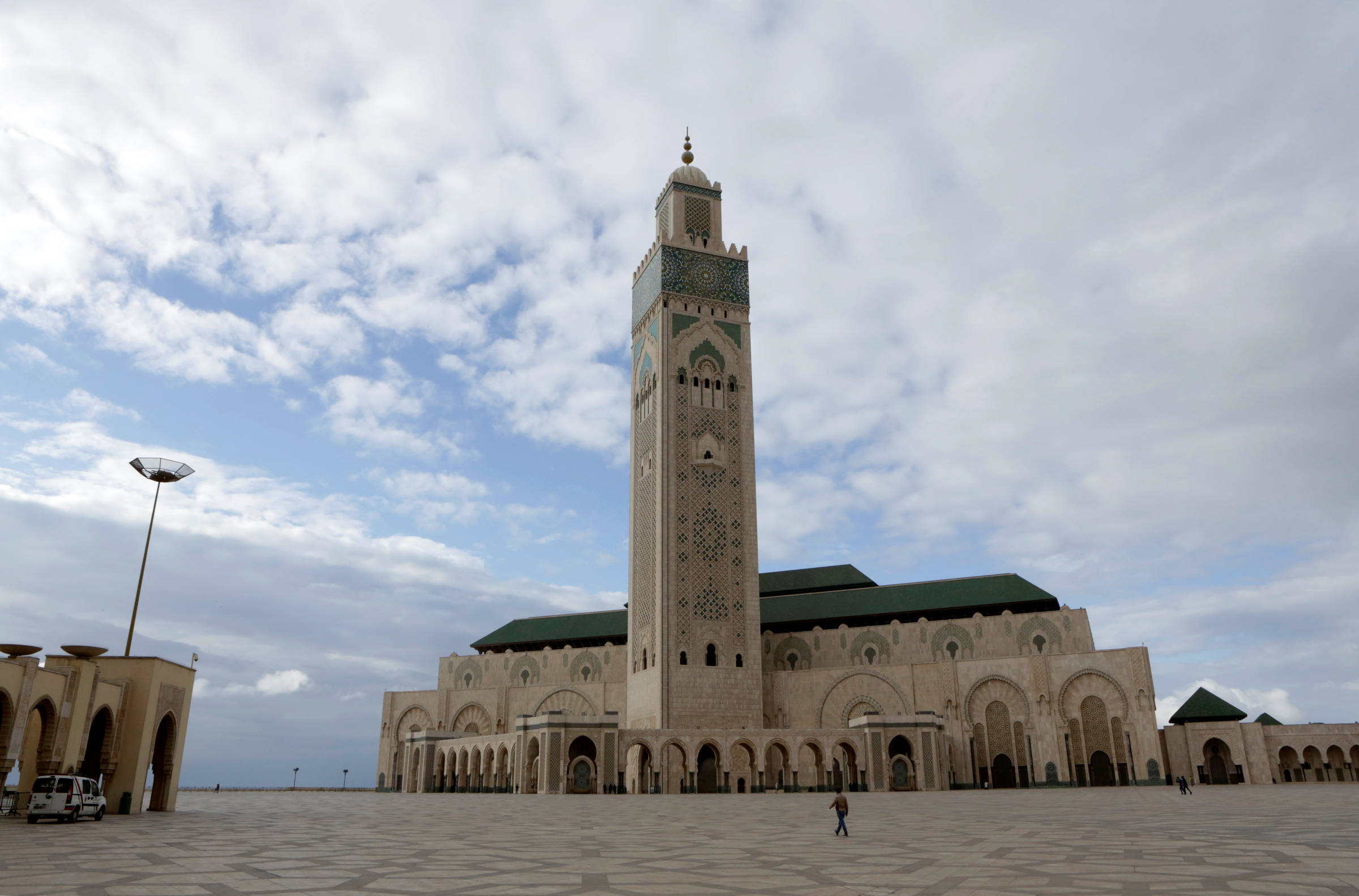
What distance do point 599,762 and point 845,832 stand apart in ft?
77.4

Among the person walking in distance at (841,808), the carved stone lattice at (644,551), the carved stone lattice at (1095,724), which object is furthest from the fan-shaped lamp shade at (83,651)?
the carved stone lattice at (1095,724)

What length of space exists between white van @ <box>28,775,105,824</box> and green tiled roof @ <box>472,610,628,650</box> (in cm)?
3499

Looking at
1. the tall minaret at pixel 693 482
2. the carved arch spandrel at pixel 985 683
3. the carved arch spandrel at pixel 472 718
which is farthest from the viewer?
the carved arch spandrel at pixel 472 718

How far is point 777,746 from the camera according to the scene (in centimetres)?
3841

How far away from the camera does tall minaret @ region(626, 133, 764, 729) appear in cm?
4028

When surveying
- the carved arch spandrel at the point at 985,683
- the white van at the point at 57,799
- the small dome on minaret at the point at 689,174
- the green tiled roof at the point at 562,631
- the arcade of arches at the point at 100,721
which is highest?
the small dome on minaret at the point at 689,174

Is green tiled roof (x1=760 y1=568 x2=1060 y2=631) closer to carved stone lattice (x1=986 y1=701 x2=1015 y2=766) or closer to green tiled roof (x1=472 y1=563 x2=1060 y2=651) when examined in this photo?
green tiled roof (x1=472 y1=563 x2=1060 y2=651)

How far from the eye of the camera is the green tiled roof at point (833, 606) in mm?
43031

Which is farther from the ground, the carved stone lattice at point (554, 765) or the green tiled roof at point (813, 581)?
the green tiled roof at point (813, 581)

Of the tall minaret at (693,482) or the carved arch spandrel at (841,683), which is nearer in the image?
the tall minaret at (693,482)

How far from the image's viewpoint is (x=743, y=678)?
4084 cm

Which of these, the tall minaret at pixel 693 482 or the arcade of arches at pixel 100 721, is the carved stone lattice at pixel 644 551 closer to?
the tall minaret at pixel 693 482

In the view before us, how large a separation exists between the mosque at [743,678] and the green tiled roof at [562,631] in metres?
0.26

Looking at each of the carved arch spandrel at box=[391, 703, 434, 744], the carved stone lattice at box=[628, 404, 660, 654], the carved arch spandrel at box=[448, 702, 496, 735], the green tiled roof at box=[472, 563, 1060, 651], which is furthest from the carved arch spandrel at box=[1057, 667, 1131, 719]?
the carved arch spandrel at box=[391, 703, 434, 744]
